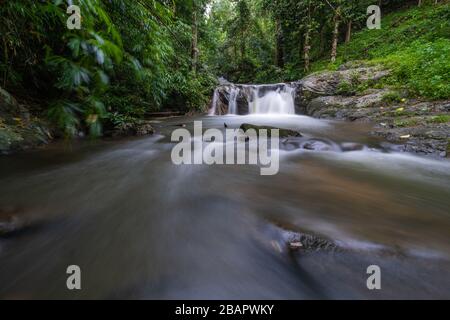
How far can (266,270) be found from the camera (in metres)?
1.54

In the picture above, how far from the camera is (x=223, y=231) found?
6.49ft

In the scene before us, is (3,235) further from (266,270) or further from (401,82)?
(401,82)

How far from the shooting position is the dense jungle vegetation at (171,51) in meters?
0.97

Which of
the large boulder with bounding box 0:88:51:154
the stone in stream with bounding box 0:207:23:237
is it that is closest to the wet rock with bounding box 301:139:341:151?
the stone in stream with bounding box 0:207:23:237

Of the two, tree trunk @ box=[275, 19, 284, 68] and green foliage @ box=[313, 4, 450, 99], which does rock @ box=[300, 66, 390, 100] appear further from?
tree trunk @ box=[275, 19, 284, 68]

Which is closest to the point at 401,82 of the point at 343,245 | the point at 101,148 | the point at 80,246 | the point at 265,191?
the point at 265,191

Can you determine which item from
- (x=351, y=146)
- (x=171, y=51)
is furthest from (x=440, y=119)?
(x=171, y=51)

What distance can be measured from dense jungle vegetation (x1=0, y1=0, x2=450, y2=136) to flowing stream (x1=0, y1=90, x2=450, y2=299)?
Answer: 93 cm

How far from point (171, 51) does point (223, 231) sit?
261cm

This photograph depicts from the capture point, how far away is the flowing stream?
4.67 feet

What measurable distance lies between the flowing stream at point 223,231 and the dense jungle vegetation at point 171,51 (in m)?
0.93

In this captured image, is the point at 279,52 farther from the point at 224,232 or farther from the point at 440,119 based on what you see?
the point at 224,232

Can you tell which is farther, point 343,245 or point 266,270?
point 343,245
